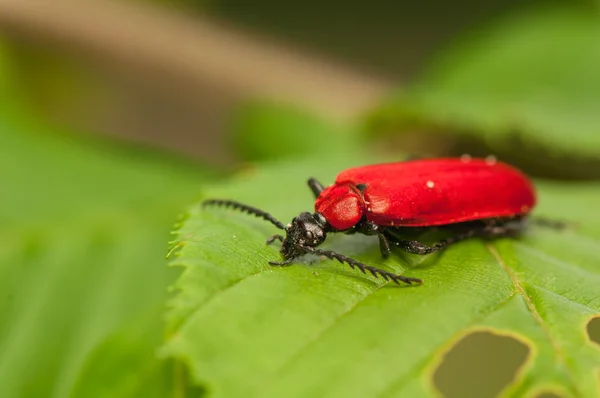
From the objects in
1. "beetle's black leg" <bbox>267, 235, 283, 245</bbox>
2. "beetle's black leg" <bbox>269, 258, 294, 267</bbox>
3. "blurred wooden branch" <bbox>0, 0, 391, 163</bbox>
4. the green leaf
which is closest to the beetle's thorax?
the green leaf

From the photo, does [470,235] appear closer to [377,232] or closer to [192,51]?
[377,232]

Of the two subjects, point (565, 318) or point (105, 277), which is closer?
point (565, 318)

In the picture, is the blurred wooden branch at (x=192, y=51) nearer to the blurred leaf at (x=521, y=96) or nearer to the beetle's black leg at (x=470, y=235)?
the blurred leaf at (x=521, y=96)

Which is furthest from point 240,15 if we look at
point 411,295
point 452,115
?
point 411,295

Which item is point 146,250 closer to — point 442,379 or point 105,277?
point 105,277

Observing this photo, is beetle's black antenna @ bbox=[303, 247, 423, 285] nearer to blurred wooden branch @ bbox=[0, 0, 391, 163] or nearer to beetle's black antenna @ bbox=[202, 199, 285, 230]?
beetle's black antenna @ bbox=[202, 199, 285, 230]

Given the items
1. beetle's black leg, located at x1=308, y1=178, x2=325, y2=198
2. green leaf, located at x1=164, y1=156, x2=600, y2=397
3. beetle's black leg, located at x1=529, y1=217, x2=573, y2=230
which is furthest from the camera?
beetle's black leg, located at x1=529, y1=217, x2=573, y2=230

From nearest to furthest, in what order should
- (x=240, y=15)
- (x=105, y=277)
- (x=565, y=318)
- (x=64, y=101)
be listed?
1. (x=565, y=318)
2. (x=105, y=277)
3. (x=64, y=101)
4. (x=240, y=15)
